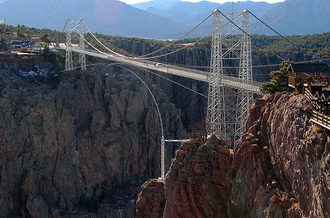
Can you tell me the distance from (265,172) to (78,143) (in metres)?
34.5

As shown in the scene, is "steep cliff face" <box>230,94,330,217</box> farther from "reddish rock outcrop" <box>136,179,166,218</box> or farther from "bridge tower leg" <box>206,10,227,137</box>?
"bridge tower leg" <box>206,10,227,137</box>

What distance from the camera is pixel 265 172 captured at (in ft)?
59.0

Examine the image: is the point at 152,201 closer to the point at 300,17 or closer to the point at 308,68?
the point at 308,68

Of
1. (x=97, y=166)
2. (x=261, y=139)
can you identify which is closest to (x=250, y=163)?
(x=261, y=139)

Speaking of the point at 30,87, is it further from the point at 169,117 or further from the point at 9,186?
the point at 169,117

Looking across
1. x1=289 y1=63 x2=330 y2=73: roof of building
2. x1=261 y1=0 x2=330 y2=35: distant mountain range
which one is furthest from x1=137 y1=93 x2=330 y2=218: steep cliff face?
x1=261 y1=0 x2=330 y2=35: distant mountain range

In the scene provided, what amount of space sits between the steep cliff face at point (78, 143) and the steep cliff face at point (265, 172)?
76.4ft

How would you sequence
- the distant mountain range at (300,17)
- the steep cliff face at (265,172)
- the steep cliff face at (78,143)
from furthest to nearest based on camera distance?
the distant mountain range at (300,17)
the steep cliff face at (78,143)
the steep cliff face at (265,172)

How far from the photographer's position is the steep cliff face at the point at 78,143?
43875mm

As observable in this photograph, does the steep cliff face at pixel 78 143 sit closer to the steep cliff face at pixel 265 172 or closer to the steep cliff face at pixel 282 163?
the steep cliff face at pixel 265 172

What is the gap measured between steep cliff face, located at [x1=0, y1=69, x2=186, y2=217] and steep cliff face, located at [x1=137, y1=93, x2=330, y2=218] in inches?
917

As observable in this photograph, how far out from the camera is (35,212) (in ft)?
138

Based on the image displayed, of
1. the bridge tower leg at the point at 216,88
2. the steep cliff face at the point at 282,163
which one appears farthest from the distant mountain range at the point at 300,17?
the steep cliff face at the point at 282,163

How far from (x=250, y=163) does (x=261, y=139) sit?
1.14 metres
